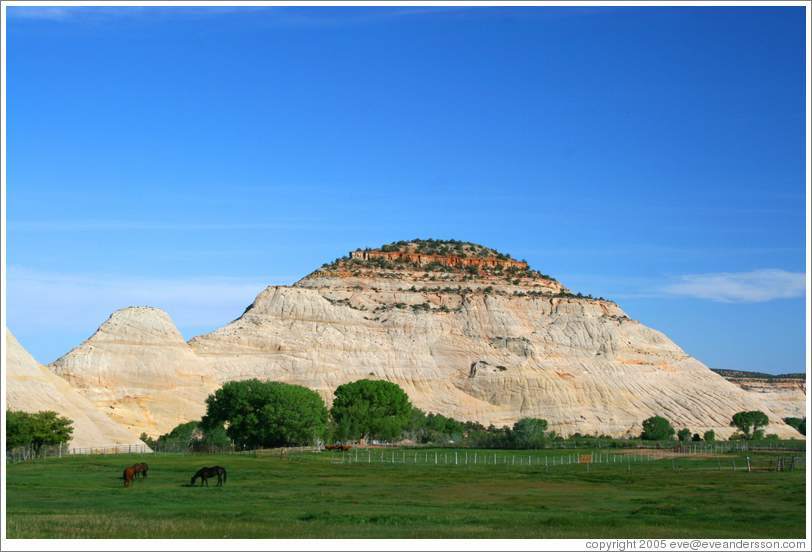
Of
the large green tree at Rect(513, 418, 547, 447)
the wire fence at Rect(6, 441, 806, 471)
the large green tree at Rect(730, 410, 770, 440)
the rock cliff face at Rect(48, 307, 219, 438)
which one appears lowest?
the wire fence at Rect(6, 441, 806, 471)

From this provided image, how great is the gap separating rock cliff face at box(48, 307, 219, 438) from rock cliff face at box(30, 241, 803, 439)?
0.66 ft

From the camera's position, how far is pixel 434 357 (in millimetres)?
124125

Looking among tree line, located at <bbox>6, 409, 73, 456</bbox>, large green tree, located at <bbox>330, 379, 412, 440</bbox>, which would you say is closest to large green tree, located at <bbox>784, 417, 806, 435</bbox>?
large green tree, located at <bbox>330, 379, 412, 440</bbox>

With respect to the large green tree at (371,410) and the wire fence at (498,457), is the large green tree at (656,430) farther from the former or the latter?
the large green tree at (371,410)

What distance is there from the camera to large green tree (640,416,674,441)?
317 ft

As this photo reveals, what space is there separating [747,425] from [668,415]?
10.1 metres

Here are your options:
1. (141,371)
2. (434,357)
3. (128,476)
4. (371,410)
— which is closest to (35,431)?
(128,476)

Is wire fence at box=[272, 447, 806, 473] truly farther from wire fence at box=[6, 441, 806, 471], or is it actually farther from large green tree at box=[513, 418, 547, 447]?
large green tree at box=[513, 418, 547, 447]

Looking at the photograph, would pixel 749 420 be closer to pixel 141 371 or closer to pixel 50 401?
pixel 141 371

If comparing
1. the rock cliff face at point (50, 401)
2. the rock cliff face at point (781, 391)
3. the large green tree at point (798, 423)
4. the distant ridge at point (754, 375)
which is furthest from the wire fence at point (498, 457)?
the distant ridge at point (754, 375)

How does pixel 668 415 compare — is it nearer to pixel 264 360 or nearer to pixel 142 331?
pixel 264 360

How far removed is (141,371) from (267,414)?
44.3 meters

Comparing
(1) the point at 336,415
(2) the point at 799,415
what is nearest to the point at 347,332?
(1) the point at 336,415

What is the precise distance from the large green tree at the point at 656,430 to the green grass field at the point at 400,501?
4541 cm
